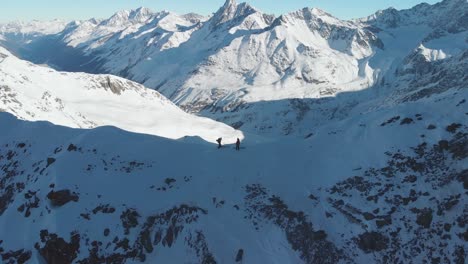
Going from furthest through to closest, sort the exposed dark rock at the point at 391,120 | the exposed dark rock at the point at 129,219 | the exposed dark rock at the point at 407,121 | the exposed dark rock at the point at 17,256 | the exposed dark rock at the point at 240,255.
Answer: the exposed dark rock at the point at 391,120 < the exposed dark rock at the point at 407,121 < the exposed dark rock at the point at 129,219 < the exposed dark rock at the point at 17,256 < the exposed dark rock at the point at 240,255

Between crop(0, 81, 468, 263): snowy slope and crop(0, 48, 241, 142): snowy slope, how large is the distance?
112ft

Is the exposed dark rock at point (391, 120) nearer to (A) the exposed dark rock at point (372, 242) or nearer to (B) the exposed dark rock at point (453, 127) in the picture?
(B) the exposed dark rock at point (453, 127)

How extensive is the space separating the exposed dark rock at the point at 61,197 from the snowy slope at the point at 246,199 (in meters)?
0.07

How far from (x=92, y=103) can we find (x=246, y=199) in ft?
273

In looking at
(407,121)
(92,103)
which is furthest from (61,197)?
(92,103)

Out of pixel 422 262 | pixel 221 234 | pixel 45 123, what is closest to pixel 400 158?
pixel 422 262

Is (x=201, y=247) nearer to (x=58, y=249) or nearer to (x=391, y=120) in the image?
(x=58, y=249)

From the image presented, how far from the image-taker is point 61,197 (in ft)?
A: 95.9

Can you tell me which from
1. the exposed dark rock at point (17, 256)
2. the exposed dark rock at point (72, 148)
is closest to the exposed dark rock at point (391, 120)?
the exposed dark rock at point (72, 148)

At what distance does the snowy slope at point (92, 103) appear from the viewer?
70588mm

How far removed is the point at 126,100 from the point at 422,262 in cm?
10099

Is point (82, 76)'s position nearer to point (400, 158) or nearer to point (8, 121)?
point (8, 121)

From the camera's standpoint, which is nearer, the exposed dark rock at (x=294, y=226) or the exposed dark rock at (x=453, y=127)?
the exposed dark rock at (x=294, y=226)

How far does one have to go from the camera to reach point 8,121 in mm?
49281
